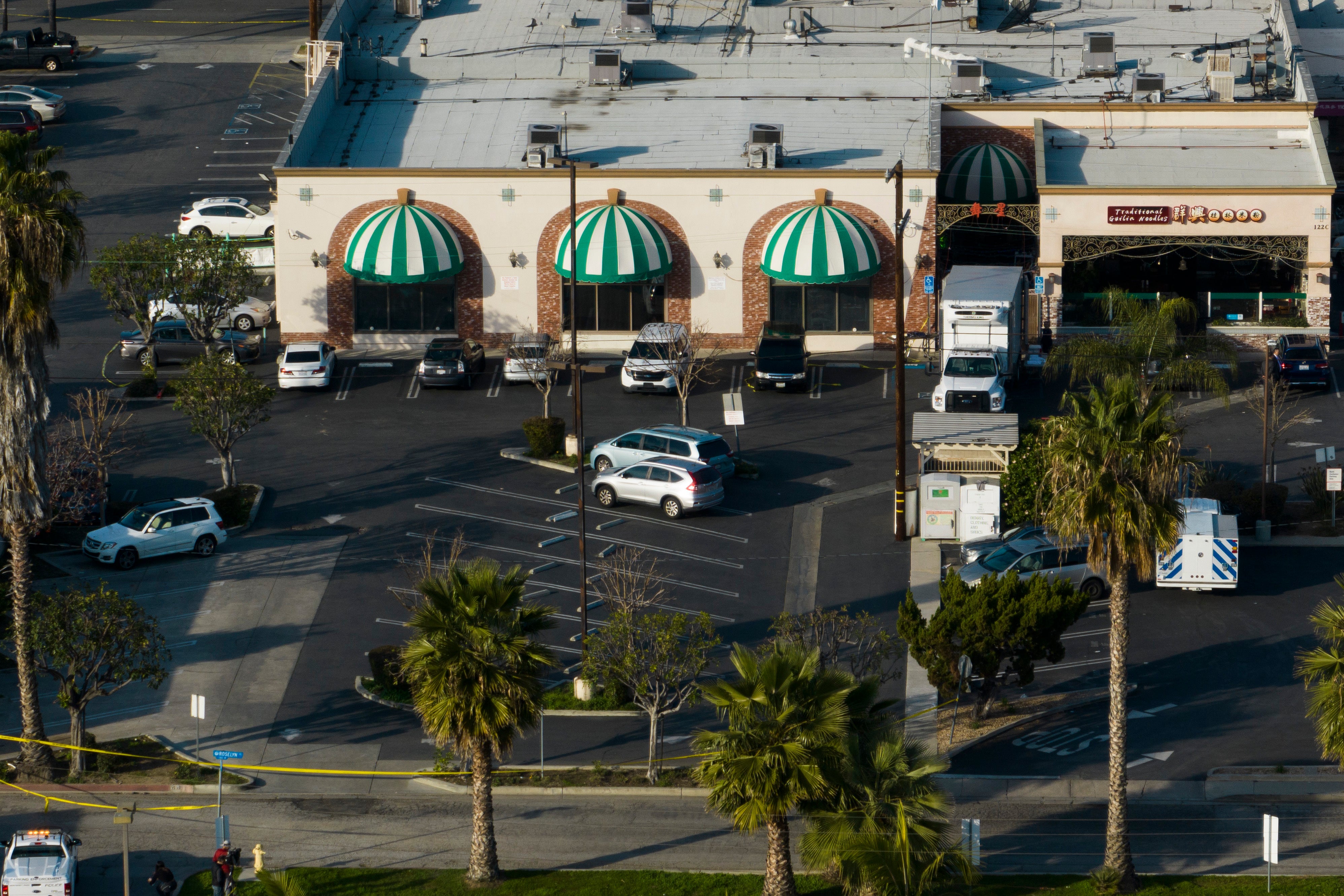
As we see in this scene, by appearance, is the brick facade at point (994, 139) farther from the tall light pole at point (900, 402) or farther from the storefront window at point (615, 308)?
the tall light pole at point (900, 402)

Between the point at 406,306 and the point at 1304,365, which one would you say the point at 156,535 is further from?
the point at 1304,365

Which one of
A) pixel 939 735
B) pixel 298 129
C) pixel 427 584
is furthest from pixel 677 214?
pixel 427 584

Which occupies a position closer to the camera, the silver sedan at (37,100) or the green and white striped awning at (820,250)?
the green and white striped awning at (820,250)

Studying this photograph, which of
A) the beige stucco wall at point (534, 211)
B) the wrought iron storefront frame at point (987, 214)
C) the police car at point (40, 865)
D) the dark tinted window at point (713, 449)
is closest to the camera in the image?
the police car at point (40, 865)

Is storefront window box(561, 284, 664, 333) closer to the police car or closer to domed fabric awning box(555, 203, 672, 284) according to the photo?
domed fabric awning box(555, 203, 672, 284)

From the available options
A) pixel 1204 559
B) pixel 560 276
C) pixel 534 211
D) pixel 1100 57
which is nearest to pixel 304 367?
pixel 560 276

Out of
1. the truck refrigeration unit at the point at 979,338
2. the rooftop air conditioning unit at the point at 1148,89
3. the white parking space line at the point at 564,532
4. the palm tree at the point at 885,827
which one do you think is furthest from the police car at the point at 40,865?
the rooftop air conditioning unit at the point at 1148,89

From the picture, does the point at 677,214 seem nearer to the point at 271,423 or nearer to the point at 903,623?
the point at 271,423

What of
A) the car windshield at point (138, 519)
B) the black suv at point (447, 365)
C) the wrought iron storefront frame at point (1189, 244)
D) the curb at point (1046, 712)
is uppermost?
the wrought iron storefront frame at point (1189, 244)
